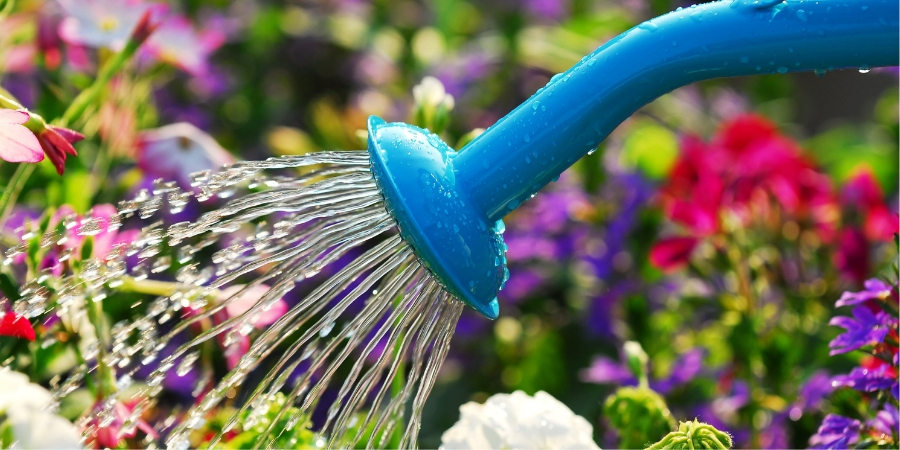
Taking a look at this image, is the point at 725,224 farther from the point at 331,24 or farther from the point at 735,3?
the point at 331,24

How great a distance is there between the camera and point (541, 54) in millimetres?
1398

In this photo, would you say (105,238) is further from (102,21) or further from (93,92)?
(102,21)

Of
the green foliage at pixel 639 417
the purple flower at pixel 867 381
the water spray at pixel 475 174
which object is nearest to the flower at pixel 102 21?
the water spray at pixel 475 174

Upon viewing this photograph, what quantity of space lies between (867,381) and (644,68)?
0.26 metres

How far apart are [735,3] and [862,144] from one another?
1.13 m

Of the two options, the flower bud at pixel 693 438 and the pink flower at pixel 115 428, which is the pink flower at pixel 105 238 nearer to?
the pink flower at pixel 115 428

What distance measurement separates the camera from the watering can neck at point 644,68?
17.0 inches

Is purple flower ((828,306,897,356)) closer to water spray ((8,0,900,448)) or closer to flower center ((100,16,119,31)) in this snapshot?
water spray ((8,0,900,448))

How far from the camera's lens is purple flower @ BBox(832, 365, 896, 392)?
0.52m

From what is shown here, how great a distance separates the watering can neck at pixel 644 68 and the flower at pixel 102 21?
469 millimetres

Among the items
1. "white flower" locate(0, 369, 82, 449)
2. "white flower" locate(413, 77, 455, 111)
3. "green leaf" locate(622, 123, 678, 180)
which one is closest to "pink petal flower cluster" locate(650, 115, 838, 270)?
"green leaf" locate(622, 123, 678, 180)

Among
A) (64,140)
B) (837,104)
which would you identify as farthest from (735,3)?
(837,104)

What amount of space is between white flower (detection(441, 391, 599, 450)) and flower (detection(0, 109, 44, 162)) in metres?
0.31

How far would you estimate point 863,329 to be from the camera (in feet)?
1.73
